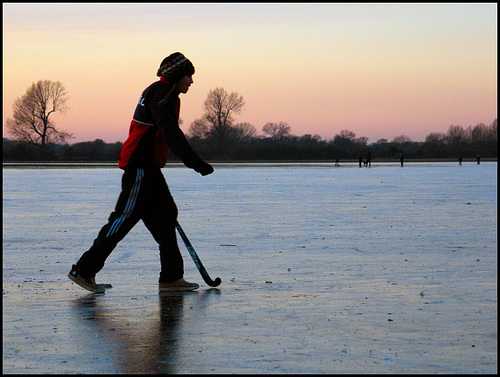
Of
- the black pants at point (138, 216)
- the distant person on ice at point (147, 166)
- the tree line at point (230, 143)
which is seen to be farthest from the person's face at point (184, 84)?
the tree line at point (230, 143)

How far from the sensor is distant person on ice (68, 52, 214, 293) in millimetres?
6004

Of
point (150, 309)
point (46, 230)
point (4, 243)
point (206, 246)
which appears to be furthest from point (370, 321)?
point (46, 230)

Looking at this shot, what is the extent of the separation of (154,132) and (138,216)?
26.8 inches

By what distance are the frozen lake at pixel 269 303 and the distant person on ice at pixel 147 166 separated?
1.21 ft

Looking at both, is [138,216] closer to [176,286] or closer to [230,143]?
[176,286]

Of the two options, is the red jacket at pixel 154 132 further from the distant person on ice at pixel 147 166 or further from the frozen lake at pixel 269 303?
the frozen lake at pixel 269 303

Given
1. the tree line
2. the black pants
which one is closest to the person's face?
the black pants

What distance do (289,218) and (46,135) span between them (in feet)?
285

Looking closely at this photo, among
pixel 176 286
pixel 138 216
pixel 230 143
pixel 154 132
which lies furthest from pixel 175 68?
pixel 230 143

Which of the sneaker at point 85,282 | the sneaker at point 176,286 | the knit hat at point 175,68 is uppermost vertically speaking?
the knit hat at point 175,68

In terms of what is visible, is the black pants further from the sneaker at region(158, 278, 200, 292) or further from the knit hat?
the knit hat

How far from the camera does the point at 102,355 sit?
414 centimetres

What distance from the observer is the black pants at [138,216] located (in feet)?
19.9

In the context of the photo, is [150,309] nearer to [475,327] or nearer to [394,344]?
[394,344]
